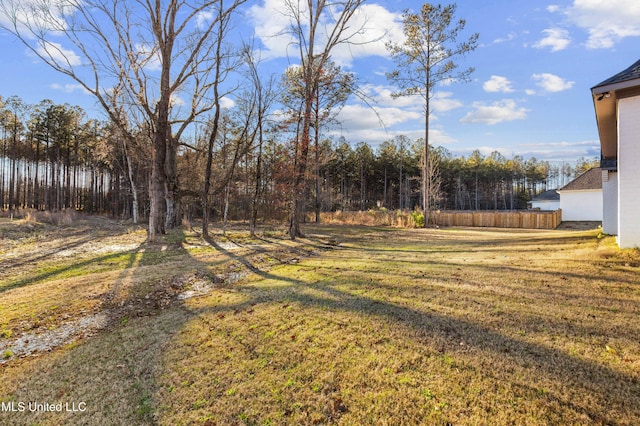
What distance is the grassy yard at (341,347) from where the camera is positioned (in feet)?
7.43

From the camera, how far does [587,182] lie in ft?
88.0

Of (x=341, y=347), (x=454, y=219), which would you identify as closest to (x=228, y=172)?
(x=341, y=347)

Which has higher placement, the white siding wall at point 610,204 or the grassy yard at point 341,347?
the white siding wall at point 610,204

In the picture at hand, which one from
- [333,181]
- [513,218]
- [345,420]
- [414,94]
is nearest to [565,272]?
[345,420]

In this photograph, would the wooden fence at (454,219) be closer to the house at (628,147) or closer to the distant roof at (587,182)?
the distant roof at (587,182)

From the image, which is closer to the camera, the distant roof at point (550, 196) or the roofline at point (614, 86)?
the roofline at point (614, 86)

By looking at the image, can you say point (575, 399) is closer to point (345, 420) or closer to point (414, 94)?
point (345, 420)

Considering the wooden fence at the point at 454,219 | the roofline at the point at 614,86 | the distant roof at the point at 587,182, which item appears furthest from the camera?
the distant roof at the point at 587,182

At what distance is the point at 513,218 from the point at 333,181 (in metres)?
26.5

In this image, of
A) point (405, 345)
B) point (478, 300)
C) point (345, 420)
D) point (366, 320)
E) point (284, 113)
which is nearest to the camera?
point (345, 420)

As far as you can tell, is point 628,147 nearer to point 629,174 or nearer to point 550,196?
point 629,174

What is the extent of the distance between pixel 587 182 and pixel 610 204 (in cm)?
2121

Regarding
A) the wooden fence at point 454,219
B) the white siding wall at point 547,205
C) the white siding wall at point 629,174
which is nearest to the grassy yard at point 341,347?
the white siding wall at point 629,174

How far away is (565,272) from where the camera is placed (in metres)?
5.37
